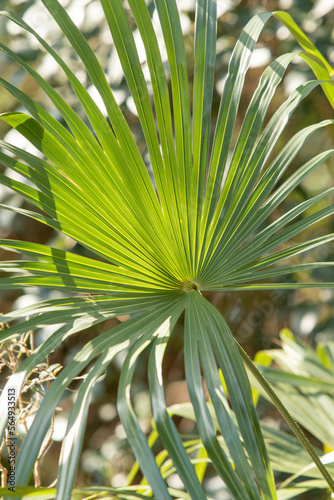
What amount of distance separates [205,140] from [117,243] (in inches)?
6.3

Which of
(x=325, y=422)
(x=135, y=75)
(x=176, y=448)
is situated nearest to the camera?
(x=176, y=448)

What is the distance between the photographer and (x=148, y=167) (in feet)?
4.66

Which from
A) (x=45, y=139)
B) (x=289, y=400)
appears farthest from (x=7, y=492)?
(x=289, y=400)

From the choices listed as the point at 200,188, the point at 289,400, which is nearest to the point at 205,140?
the point at 200,188

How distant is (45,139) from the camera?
532 mm

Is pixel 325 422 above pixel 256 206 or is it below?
below

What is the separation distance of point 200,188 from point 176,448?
11.7 inches

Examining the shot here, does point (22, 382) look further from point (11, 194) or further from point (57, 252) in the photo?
point (11, 194)

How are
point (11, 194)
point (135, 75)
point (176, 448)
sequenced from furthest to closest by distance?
point (11, 194), point (135, 75), point (176, 448)

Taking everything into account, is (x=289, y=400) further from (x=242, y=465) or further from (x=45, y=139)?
(x=45, y=139)

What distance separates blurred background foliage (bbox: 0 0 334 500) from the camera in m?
1.37

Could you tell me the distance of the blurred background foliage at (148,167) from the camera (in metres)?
1.37

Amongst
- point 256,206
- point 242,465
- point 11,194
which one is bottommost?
point 242,465

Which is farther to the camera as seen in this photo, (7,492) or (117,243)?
(117,243)
